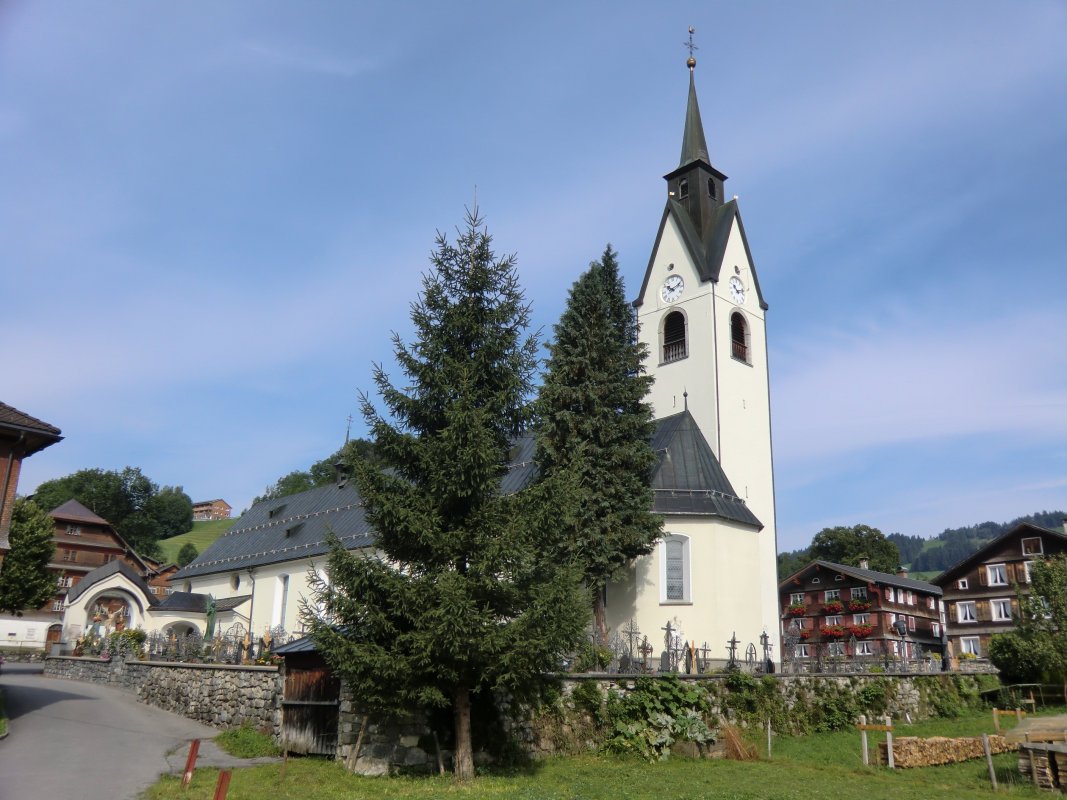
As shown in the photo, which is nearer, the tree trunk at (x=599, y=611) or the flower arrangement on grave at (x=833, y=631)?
the tree trunk at (x=599, y=611)

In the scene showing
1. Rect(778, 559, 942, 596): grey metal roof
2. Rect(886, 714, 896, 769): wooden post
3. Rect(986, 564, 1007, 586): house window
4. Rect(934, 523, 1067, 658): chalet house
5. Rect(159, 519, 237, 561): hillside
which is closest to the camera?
Rect(886, 714, 896, 769): wooden post

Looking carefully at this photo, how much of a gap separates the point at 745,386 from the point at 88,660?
1075 inches

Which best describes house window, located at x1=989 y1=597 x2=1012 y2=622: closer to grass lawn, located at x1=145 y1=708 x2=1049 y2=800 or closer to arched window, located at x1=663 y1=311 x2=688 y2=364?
arched window, located at x1=663 y1=311 x2=688 y2=364

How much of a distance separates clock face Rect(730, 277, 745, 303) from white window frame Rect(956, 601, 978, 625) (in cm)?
2736

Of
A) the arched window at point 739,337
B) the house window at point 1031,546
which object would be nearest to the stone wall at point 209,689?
the arched window at point 739,337

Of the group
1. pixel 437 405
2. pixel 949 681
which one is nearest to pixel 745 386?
pixel 949 681

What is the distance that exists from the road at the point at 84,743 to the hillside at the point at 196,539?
77.2 metres

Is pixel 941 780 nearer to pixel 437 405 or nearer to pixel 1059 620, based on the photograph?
pixel 437 405

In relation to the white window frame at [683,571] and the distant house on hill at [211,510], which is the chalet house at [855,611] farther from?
the distant house on hill at [211,510]

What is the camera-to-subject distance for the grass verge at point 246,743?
17.2m

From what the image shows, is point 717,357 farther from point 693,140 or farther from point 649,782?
point 649,782

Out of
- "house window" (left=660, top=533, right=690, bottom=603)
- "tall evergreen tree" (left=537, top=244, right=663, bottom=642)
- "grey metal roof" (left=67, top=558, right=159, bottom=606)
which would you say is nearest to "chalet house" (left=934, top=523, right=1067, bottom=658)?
"house window" (left=660, top=533, right=690, bottom=603)

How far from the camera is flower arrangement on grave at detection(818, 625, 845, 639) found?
55.0m

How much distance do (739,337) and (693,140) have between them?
1058 centimetres
